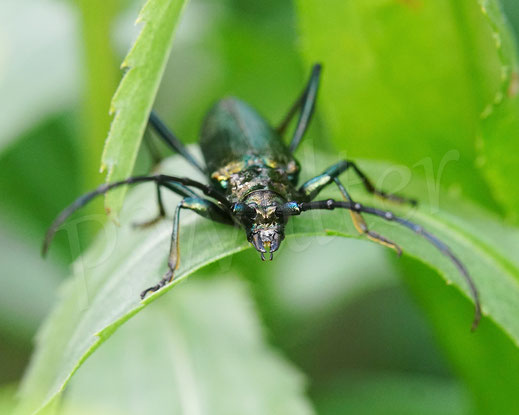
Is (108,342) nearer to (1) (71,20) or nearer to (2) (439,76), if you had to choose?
(2) (439,76)

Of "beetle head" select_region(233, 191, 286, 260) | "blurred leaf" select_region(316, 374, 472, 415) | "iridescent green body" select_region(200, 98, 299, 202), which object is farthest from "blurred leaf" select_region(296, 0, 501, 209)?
"blurred leaf" select_region(316, 374, 472, 415)

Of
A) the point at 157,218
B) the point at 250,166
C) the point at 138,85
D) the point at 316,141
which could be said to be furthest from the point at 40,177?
the point at 138,85

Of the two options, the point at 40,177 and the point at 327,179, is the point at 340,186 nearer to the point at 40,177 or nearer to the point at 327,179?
the point at 327,179

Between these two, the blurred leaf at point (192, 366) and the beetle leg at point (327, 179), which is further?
the beetle leg at point (327, 179)

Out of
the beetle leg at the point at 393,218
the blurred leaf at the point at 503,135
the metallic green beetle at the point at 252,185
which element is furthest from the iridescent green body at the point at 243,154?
the blurred leaf at the point at 503,135

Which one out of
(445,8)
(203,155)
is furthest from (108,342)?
(445,8)

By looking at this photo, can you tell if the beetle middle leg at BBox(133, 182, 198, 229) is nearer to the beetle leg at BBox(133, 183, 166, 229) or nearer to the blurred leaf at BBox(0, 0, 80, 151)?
the beetle leg at BBox(133, 183, 166, 229)

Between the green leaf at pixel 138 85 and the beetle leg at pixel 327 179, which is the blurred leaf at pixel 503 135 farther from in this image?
the green leaf at pixel 138 85
